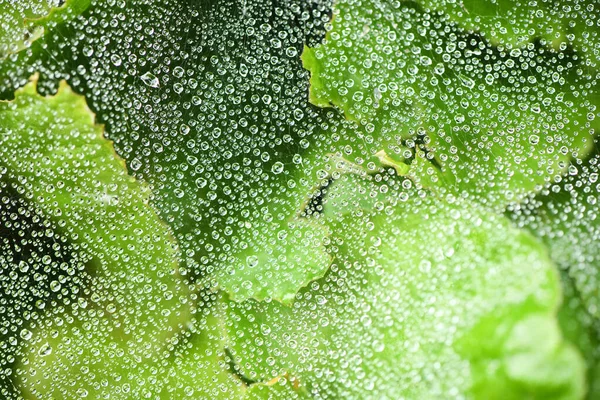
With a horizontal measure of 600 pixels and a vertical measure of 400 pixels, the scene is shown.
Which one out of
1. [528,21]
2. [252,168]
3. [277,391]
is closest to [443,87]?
[528,21]

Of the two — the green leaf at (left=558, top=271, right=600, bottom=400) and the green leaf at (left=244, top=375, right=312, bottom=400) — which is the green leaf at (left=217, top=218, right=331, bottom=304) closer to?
the green leaf at (left=244, top=375, right=312, bottom=400)

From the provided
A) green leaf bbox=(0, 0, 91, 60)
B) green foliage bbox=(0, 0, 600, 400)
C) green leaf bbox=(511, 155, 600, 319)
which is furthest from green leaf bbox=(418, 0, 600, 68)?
green leaf bbox=(0, 0, 91, 60)

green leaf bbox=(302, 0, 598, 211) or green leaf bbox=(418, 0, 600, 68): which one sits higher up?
green leaf bbox=(418, 0, 600, 68)

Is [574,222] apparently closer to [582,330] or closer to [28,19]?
[582,330]

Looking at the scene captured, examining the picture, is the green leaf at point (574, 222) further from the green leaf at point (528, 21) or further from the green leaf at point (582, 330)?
the green leaf at point (528, 21)

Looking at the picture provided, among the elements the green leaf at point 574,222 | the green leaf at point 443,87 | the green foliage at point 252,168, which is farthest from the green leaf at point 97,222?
the green leaf at point 574,222

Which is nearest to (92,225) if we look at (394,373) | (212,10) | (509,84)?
(212,10)
